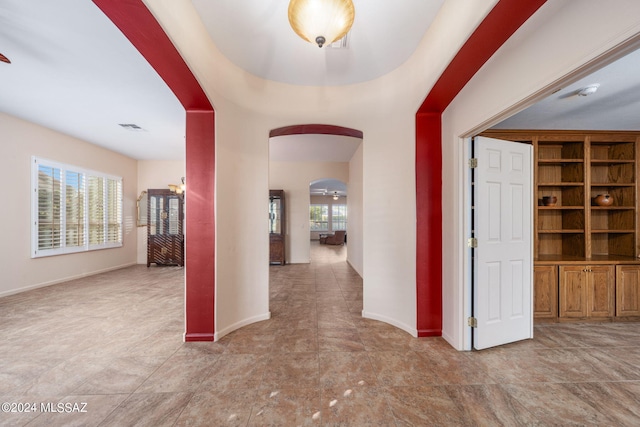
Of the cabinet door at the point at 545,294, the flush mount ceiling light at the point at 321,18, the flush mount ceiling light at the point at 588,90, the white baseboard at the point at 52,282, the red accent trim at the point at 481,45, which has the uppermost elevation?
the flush mount ceiling light at the point at 588,90

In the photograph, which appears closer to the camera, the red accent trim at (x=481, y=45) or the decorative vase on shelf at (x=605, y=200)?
the red accent trim at (x=481, y=45)

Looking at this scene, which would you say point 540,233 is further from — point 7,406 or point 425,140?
point 7,406

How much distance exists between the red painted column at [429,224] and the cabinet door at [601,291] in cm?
222

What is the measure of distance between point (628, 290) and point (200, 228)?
5445mm

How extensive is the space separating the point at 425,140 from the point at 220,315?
306 centimetres

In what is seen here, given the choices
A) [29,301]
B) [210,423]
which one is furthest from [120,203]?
[210,423]

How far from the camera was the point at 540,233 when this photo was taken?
3.63 meters

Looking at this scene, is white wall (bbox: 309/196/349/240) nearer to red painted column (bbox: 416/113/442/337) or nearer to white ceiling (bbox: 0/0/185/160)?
white ceiling (bbox: 0/0/185/160)

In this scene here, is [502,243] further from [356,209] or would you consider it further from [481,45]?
[356,209]

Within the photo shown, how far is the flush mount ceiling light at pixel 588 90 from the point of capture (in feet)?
7.98

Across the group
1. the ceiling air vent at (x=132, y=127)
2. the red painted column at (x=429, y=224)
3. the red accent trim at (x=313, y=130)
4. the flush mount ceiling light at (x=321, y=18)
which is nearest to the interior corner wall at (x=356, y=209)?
the red accent trim at (x=313, y=130)

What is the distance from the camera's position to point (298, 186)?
7387mm

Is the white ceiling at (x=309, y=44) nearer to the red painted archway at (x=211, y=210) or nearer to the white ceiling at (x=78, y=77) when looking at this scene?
the red painted archway at (x=211, y=210)

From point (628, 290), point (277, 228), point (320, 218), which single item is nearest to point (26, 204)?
point (277, 228)
